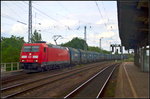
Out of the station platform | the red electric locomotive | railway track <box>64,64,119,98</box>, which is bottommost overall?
railway track <box>64,64,119,98</box>

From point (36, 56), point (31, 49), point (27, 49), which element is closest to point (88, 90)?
point (36, 56)

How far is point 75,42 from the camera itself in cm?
10062

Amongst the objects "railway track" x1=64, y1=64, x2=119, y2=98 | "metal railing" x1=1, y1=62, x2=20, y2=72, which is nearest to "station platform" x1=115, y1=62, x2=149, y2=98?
"railway track" x1=64, y1=64, x2=119, y2=98

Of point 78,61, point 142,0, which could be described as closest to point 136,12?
point 142,0

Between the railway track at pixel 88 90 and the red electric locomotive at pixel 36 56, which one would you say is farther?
the red electric locomotive at pixel 36 56

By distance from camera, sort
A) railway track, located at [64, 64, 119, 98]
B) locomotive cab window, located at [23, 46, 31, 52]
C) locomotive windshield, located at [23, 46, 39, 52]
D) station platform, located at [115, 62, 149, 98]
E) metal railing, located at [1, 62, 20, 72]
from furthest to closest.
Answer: locomotive cab window, located at [23, 46, 31, 52] → locomotive windshield, located at [23, 46, 39, 52] → metal railing, located at [1, 62, 20, 72] → railway track, located at [64, 64, 119, 98] → station platform, located at [115, 62, 149, 98]

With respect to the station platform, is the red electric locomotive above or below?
above

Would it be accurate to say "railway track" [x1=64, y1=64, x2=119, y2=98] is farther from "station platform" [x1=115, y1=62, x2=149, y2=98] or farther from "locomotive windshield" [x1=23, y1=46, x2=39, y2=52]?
"locomotive windshield" [x1=23, y1=46, x2=39, y2=52]

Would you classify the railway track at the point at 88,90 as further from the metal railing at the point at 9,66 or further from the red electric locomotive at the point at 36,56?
the metal railing at the point at 9,66

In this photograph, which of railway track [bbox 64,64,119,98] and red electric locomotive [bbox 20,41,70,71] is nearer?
railway track [bbox 64,64,119,98]

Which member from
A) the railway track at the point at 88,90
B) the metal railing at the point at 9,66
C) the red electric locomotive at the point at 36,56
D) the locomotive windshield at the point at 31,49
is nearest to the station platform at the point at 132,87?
the railway track at the point at 88,90

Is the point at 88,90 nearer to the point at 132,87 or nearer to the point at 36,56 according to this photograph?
the point at 132,87

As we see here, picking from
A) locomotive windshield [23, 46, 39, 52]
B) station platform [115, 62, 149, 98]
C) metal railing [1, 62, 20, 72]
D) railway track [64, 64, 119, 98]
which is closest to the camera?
station platform [115, 62, 149, 98]

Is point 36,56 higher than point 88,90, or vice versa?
point 36,56
